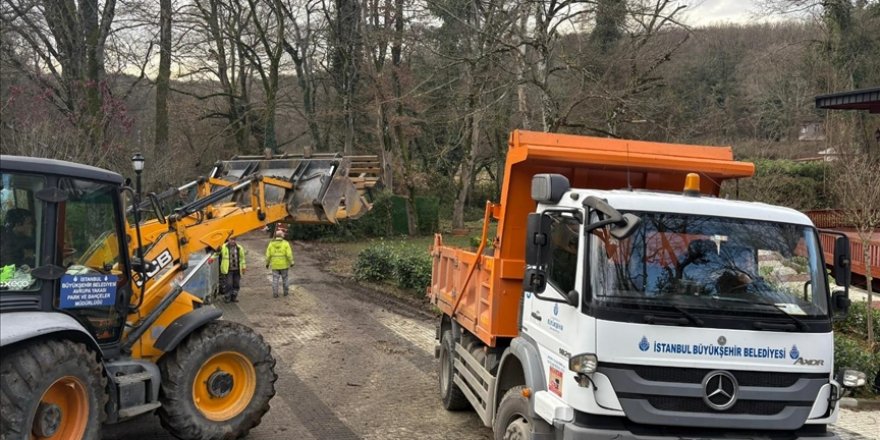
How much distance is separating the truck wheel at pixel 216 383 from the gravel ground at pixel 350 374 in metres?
0.59

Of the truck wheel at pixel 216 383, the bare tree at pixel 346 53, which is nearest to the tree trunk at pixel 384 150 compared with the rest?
the bare tree at pixel 346 53

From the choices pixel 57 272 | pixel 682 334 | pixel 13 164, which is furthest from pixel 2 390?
pixel 682 334

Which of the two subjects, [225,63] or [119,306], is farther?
[225,63]

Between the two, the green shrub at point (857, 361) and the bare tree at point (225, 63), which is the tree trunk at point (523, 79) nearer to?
the green shrub at point (857, 361)

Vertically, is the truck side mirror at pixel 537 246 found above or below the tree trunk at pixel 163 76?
below

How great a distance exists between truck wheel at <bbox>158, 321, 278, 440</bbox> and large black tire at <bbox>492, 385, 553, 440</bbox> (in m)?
2.45

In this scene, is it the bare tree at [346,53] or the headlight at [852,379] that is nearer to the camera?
the headlight at [852,379]

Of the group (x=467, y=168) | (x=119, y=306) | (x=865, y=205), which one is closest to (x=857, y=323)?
(x=865, y=205)

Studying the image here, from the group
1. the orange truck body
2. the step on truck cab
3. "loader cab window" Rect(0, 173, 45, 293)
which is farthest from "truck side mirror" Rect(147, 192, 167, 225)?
the step on truck cab

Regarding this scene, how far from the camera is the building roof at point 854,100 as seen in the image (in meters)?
17.2

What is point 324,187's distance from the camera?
8047mm

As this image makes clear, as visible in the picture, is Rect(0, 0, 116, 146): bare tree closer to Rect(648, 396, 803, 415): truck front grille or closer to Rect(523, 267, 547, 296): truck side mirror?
Rect(523, 267, 547, 296): truck side mirror

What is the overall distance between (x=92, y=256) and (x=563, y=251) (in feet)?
12.2

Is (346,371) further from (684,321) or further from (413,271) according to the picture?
(413,271)
